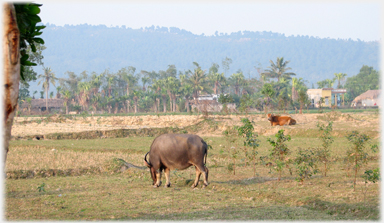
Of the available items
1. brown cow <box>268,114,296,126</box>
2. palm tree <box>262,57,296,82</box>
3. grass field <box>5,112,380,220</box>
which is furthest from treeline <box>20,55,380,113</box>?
grass field <box>5,112,380,220</box>

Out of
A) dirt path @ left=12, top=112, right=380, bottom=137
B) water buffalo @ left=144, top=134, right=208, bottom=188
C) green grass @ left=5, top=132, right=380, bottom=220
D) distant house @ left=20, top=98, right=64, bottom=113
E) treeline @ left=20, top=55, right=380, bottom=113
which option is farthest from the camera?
treeline @ left=20, top=55, right=380, bottom=113

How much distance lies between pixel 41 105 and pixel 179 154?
6839cm

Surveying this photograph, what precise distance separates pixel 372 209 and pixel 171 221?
4.43 metres

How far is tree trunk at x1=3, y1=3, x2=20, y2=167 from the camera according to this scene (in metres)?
4.69

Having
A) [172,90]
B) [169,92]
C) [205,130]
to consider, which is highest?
[172,90]

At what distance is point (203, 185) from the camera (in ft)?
39.4

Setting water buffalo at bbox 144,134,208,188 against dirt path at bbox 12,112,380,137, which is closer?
water buffalo at bbox 144,134,208,188

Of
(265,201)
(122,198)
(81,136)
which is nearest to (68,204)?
(122,198)

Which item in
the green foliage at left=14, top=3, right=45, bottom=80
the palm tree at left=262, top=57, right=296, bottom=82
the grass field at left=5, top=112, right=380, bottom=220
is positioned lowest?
the grass field at left=5, top=112, right=380, bottom=220

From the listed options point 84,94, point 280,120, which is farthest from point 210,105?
point 280,120

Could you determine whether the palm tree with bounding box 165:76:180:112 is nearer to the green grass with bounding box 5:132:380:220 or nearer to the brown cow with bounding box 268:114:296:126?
the brown cow with bounding box 268:114:296:126

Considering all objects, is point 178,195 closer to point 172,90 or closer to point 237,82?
point 172,90

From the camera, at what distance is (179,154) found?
1188cm

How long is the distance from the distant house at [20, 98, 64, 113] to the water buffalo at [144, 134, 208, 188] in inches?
2495
